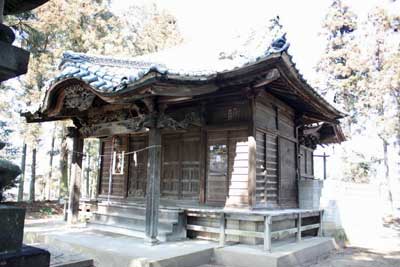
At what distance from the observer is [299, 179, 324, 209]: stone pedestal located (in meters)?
9.12

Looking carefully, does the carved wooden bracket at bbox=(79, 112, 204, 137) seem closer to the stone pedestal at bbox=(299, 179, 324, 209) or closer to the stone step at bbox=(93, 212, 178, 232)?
the stone step at bbox=(93, 212, 178, 232)

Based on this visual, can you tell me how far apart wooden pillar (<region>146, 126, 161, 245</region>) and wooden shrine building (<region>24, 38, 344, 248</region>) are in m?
0.02

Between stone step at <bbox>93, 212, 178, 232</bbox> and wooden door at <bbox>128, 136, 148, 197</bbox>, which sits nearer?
stone step at <bbox>93, 212, 178, 232</bbox>

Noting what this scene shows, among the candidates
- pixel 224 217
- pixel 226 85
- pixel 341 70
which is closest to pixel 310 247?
pixel 224 217

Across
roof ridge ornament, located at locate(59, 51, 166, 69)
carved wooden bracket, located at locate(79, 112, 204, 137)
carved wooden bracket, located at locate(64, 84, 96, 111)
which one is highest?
roof ridge ornament, located at locate(59, 51, 166, 69)

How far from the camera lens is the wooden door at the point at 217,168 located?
741cm

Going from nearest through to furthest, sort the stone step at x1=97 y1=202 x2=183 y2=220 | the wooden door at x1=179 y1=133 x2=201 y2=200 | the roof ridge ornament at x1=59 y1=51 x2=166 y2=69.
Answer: the stone step at x1=97 y1=202 x2=183 y2=220 < the wooden door at x1=179 y1=133 x2=201 y2=200 < the roof ridge ornament at x1=59 y1=51 x2=166 y2=69

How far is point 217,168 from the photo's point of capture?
24.8ft

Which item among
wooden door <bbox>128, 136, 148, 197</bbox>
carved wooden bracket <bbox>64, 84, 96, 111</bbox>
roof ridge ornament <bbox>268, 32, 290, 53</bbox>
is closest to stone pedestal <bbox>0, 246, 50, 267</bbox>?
roof ridge ornament <bbox>268, 32, 290, 53</bbox>

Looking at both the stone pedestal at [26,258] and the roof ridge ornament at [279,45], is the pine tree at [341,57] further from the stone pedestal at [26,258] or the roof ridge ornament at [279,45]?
the stone pedestal at [26,258]

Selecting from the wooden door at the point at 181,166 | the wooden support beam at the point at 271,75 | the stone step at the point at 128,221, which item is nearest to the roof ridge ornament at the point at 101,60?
the wooden door at the point at 181,166

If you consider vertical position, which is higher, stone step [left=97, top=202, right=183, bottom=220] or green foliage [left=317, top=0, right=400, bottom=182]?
green foliage [left=317, top=0, right=400, bottom=182]

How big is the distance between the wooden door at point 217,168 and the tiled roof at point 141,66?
163 centimetres

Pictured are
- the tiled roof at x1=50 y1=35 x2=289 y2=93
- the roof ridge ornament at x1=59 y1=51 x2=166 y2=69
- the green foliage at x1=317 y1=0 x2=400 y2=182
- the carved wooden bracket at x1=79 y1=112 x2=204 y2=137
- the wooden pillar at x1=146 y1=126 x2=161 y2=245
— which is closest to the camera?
the tiled roof at x1=50 y1=35 x2=289 y2=93
